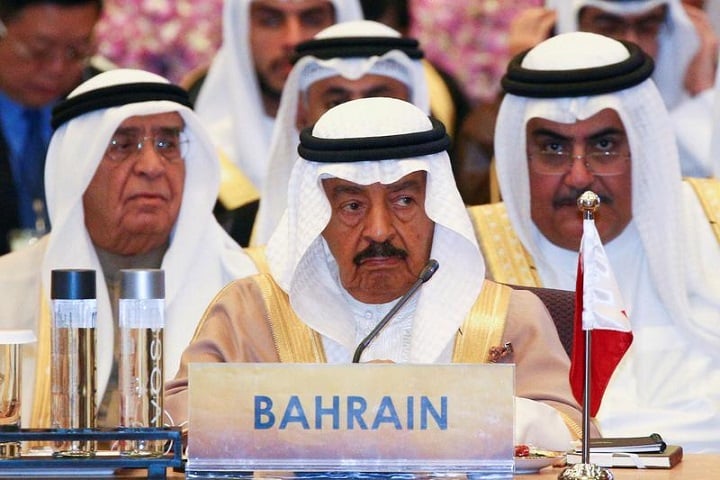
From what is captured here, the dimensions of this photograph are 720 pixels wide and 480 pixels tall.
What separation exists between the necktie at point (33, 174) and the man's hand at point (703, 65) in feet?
9.41

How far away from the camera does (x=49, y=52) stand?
318 inches

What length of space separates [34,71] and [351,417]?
4.91 m

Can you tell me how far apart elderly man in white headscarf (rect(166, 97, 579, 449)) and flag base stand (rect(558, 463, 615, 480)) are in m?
0.92

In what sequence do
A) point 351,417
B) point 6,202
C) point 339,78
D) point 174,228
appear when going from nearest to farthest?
point 351,417
point 174,228
point 339,78
point 6,202

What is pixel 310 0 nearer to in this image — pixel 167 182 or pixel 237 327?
pixel 167 182

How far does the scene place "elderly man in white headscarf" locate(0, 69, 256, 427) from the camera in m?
Answer: 6.05

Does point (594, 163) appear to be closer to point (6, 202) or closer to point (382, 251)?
point (382, 251)

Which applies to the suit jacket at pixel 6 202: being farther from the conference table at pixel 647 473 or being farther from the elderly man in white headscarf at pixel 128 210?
the conference table at pixel 647 473

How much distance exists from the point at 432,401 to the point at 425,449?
96 millimetres

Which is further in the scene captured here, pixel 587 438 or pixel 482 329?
pixel 482 329

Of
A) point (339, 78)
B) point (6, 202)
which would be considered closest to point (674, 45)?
point (339, 78)

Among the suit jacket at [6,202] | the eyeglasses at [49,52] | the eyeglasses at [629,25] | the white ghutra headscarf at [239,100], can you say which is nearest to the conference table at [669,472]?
the eyeglasses at [629,25]

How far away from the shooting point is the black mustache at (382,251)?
4.66 m

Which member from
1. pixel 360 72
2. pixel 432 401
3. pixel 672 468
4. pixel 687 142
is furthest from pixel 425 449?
pixel 687 142
